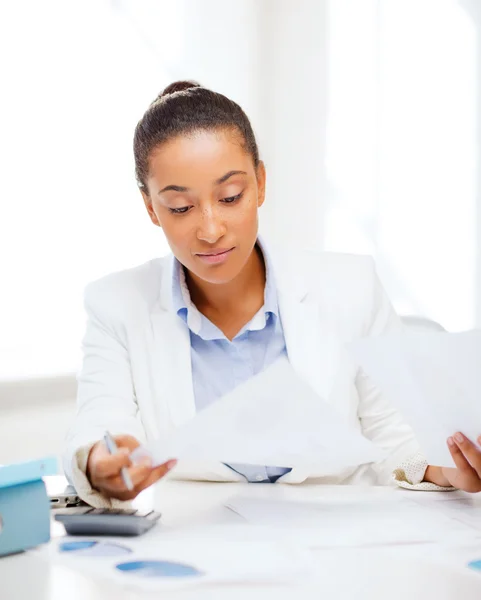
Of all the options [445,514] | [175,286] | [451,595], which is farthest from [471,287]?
[451,595]

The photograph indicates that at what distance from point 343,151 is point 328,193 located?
21 cm

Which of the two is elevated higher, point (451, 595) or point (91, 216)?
point (91, 216)

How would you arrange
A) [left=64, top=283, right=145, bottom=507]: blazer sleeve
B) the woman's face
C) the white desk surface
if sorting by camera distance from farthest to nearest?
the woman's face → [left=64, top=283, right=145, bottom=507]: blazer sleeve → the white desk surface

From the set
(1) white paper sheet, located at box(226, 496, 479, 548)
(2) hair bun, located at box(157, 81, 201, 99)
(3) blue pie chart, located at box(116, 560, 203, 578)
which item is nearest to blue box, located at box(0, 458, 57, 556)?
(3) blue pie chart, located at box(116, 560, 203, 578)

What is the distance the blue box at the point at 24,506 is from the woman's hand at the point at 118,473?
0.49 feet

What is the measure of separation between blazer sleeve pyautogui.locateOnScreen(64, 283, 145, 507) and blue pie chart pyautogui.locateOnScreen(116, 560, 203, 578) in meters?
0.28

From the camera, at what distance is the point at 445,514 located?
1254 millimetres

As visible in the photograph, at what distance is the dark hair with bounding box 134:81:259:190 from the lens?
1655 millimetres

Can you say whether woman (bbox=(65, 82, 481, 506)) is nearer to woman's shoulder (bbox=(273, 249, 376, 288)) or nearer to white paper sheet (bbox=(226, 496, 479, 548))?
woman's shoulder (bbox=(273, 249, 376, 288))

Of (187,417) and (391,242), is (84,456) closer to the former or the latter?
(187,417)

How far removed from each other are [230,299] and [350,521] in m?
0.76

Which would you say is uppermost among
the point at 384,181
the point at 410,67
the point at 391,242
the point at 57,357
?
the point at 410,67

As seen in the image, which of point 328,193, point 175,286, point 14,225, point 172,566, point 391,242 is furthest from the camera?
point 328,193

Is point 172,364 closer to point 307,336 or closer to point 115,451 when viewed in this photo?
point 307,336
